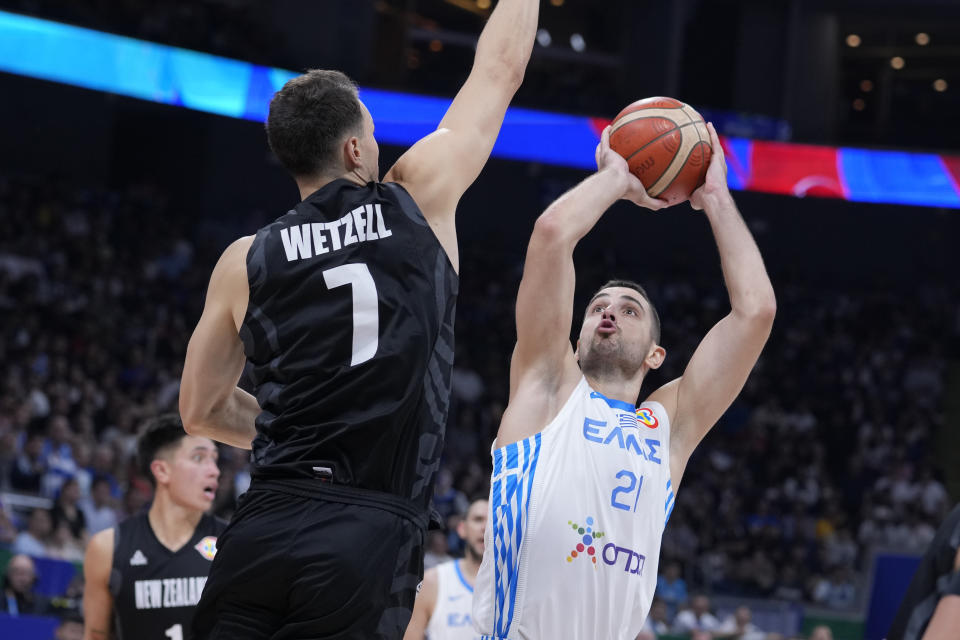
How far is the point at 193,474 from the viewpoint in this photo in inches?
199

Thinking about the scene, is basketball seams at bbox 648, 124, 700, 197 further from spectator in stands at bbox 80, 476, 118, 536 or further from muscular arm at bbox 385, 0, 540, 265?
spectator in stands at bbox 80, 476, 118, 536

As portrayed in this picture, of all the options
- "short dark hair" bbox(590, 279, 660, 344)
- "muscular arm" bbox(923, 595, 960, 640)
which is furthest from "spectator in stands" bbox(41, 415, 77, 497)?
"muscular arm" bbox(923, 595, 960, 640)

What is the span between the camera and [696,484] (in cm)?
1809

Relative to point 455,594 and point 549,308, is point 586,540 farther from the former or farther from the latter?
point 455,594

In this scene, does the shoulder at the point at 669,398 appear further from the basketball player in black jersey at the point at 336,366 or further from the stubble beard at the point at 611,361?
the basketball player in black jersey at the point at 336,366

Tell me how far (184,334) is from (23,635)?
943 centimetres

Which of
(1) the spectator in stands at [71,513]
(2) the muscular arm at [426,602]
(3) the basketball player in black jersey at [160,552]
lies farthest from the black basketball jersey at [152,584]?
(1) the spectator in stands at [71,513]

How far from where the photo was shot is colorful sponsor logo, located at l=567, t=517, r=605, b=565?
3.51 metres

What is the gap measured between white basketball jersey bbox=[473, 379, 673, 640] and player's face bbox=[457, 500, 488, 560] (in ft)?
8.51

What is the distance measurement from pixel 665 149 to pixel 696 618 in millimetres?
9588

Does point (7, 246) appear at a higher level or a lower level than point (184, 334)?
higher

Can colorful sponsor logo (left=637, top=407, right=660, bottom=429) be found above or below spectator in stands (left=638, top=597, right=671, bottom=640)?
above

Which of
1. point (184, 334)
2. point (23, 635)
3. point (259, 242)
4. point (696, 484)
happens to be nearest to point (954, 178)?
point (696, 484)

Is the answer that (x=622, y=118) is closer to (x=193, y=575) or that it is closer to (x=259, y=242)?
(x=259, y=242)
